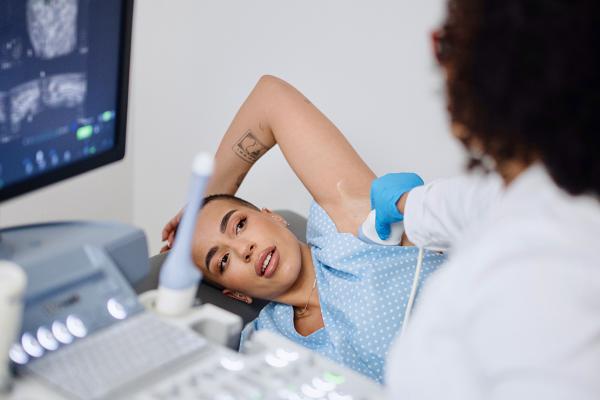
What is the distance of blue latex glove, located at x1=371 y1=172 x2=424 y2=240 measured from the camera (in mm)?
1358

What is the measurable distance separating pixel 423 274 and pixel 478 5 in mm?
894

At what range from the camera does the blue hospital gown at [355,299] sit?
1.46m

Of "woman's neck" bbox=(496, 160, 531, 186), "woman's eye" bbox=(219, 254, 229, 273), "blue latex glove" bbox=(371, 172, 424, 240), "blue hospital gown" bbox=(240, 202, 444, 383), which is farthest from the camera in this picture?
"woman's eye" bbox=(219, 254, 229, 273)

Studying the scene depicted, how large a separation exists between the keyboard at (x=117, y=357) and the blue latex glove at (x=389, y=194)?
551 mm

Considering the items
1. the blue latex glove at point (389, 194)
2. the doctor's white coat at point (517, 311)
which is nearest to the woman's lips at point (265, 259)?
the blue latex glove at point (389, 194)

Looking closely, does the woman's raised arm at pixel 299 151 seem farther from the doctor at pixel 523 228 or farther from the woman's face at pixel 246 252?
the doctor at pixel 523 228

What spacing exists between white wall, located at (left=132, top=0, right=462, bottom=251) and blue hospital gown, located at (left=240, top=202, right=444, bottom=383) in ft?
1.21

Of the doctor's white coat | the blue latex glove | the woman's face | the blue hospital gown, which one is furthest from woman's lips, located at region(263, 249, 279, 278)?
the doctor's white coat

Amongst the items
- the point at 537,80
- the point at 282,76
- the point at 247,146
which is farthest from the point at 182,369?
the point at 282,76

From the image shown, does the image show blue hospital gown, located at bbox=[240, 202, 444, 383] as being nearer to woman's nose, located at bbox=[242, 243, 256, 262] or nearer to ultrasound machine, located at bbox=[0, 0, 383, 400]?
woman's nose, located at bbox=[242, 243, 256, 262]

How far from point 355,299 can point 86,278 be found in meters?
0.72

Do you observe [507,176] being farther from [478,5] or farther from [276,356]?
[276,356]

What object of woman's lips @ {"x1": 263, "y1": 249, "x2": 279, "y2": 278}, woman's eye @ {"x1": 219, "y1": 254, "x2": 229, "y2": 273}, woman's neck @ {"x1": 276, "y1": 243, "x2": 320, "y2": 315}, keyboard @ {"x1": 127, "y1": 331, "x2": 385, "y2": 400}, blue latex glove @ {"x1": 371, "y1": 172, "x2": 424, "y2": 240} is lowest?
woman's neck @ {"x1": 276, "y1": 243, "x2": 320, "y2": 315}

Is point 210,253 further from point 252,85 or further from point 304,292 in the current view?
point 252,85
